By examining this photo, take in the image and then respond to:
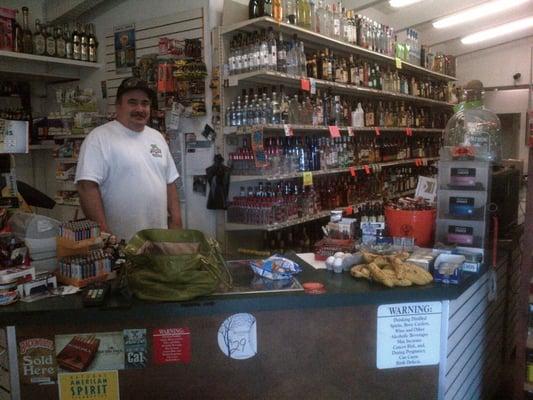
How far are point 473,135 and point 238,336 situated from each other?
2.08 metres

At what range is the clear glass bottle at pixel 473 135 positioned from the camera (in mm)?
2477

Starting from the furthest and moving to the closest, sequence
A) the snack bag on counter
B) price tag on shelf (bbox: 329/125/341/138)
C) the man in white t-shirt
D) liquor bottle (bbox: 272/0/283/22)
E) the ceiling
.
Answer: the ceiling < price tag on shelf (bbox: 329/125/341/138) < liquor bottle (bbox: 272/0/283/22) < the man in white t-shirt < the snack bag on counter

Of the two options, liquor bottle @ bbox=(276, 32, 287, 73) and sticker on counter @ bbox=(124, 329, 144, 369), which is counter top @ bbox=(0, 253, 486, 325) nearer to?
sticker on counter @ bbox=(124, 329, 144, 369)

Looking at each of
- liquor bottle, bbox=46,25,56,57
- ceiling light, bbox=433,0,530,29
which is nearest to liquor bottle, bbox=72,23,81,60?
liquor bottle, bbox=46,25,56,57

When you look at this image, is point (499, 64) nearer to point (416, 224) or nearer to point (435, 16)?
point (435, 16)

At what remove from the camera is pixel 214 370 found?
179 centimetres

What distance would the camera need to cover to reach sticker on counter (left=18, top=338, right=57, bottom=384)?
171 cm

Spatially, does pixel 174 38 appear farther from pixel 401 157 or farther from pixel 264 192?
pixel 401 157

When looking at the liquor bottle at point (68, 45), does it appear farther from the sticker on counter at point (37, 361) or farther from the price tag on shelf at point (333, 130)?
the sticker on counter at point (37, 361)

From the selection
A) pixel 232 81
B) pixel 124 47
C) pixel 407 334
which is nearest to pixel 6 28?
pixel 124 47

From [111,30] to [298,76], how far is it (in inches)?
92.1

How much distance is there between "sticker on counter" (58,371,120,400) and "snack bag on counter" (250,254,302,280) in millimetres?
691

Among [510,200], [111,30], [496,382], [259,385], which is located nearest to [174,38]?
[111,30]

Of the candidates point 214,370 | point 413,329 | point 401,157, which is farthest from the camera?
point 401,157
